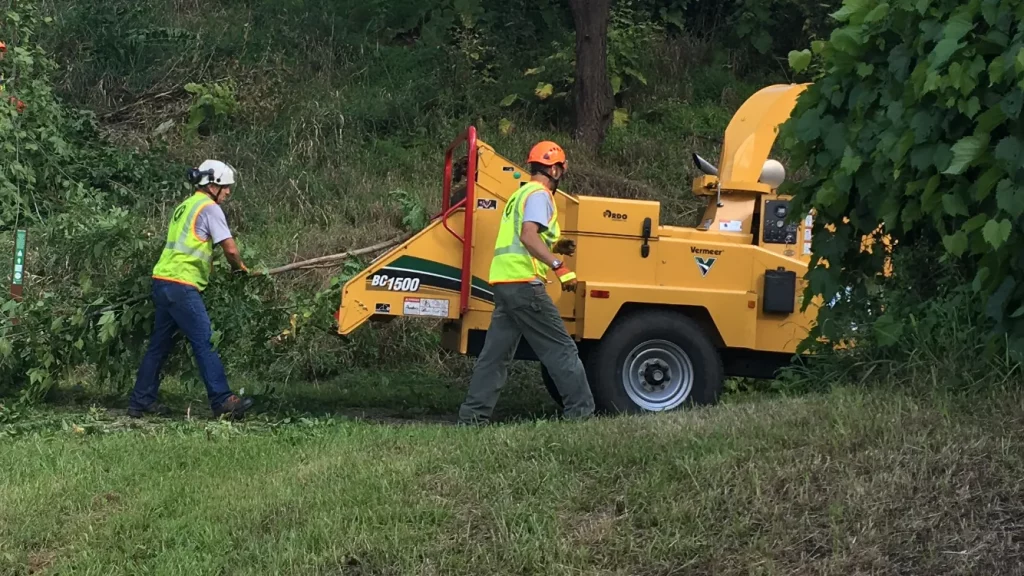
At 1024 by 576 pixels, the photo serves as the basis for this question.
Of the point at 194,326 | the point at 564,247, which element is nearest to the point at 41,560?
the point at 194,326

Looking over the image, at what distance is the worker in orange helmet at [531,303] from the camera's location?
7066mm

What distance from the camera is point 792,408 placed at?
5.28 meters

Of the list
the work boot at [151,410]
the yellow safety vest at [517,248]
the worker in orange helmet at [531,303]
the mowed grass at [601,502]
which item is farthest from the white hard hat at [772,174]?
the work boot at [151,410]

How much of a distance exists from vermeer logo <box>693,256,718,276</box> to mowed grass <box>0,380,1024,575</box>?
8.28 ft

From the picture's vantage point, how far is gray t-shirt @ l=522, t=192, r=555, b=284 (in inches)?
279

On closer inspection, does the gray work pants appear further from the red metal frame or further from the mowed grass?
the mowed grass

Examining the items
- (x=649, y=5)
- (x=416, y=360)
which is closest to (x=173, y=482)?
(x=416, y=360)

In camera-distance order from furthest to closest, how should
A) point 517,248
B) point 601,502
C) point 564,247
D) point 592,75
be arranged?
point 592,75
point 564,247
point 517,248
point 601,502

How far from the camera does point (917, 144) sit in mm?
5176

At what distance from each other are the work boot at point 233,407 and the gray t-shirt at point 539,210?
94.2 inches

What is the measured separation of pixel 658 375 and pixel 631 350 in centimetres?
30

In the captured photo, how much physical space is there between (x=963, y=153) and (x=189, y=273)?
17.1ft

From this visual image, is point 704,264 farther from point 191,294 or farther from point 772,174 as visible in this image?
point 191,294

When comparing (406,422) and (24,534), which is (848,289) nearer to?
(406,422)
